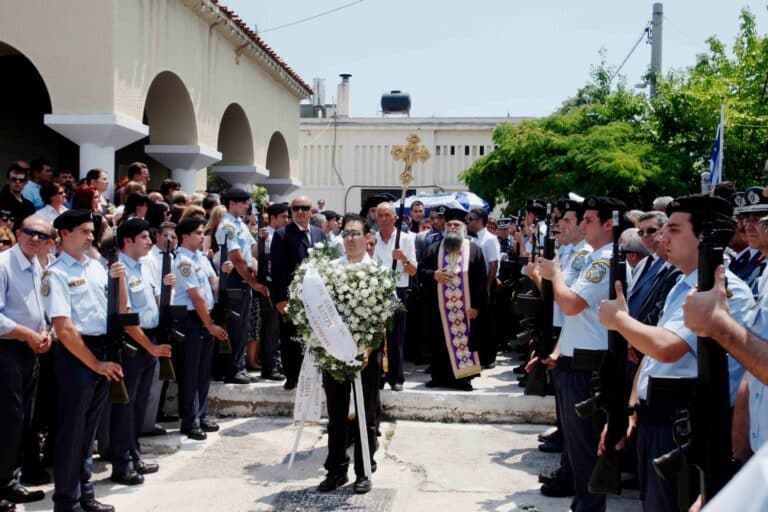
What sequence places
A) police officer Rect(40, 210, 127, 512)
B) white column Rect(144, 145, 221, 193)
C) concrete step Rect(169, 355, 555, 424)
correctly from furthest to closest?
1. white column Rect(144, 145, 221, 193)
2. concrete step Rect(169, 355, 555, 424)
3. police officer Rect(40, 210, 127, 512)

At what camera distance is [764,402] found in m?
2.99

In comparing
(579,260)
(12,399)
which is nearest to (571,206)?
(579,260)

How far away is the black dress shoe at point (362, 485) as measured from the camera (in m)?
6.30

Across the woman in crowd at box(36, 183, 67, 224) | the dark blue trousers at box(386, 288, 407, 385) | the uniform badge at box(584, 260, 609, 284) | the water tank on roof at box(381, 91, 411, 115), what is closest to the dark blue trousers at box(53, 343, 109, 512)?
the woman in crowd at box(36, 183, 67, 224)

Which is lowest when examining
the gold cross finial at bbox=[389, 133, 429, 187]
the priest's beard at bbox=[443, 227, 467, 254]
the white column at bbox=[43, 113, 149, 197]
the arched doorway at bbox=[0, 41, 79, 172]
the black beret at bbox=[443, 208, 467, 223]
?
the priest's beard at bbox=[443, 227, 467, 254]

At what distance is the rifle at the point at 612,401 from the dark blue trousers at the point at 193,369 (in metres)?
4.36

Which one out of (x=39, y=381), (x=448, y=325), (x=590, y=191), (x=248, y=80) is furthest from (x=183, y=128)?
(x=590, y=191)

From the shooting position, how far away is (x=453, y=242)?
930cm

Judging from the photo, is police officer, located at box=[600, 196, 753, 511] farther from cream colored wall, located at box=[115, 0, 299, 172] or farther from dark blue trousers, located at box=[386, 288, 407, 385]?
cream colored wall, located at box=[115, 0, 299, 172]

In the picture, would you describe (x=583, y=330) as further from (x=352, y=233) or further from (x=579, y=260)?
(x=352, y=233)

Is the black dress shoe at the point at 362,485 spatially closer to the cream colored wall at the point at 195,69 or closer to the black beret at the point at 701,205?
the black beret at the point at 701,205

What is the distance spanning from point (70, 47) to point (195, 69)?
133 inches

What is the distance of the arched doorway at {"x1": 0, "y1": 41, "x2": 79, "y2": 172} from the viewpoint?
14.8m

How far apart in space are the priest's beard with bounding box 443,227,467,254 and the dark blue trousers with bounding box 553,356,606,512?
3.98 m
